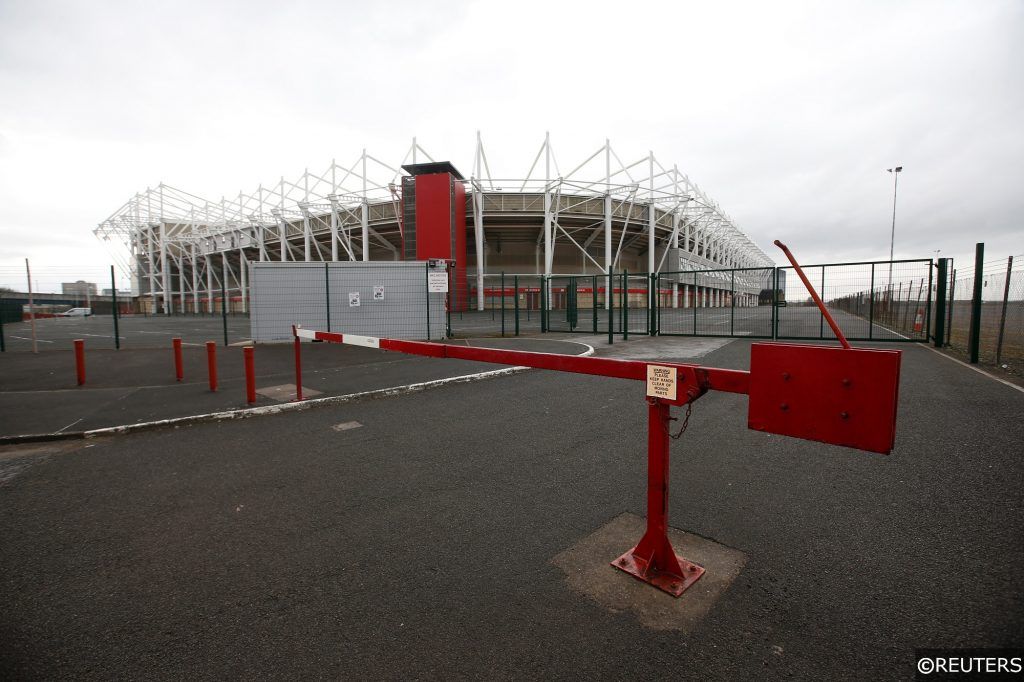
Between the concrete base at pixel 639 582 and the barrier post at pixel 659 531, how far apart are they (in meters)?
0.04

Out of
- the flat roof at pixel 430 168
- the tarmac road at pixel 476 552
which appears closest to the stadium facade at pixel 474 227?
the flat roof at pixel 430 168

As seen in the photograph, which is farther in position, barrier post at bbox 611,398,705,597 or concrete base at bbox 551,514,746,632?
barrier post at bbox 611,398,705,597

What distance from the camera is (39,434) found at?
503cm

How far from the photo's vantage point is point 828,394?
179 cm

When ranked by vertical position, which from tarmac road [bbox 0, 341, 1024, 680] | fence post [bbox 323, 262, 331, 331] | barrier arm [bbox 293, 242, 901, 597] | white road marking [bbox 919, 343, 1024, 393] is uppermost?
fence post [bbox 323, 262, 331, 331]

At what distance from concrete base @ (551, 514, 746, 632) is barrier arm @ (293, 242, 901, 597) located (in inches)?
2.5

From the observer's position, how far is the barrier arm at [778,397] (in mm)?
1698

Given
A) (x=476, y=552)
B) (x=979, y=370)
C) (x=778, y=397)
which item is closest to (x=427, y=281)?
(x=476, y=552)

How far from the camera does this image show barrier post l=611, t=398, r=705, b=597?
227cm

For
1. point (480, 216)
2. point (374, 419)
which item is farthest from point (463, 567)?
point (480, 216)

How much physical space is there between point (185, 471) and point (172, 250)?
73026mm

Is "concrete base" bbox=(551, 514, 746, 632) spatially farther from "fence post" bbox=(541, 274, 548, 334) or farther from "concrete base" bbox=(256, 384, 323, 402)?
"fence post" bbox=(541, 274, 548, 334)

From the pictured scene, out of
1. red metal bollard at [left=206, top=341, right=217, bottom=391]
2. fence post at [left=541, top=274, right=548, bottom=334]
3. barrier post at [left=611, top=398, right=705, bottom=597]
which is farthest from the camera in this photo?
fence post at [left=541, top=274, right=548, bottom=334]

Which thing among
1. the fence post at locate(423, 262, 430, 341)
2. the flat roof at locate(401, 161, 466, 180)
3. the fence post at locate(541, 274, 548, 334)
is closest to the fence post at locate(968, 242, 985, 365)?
the fence post at locate(541, 274, 548, 334)
